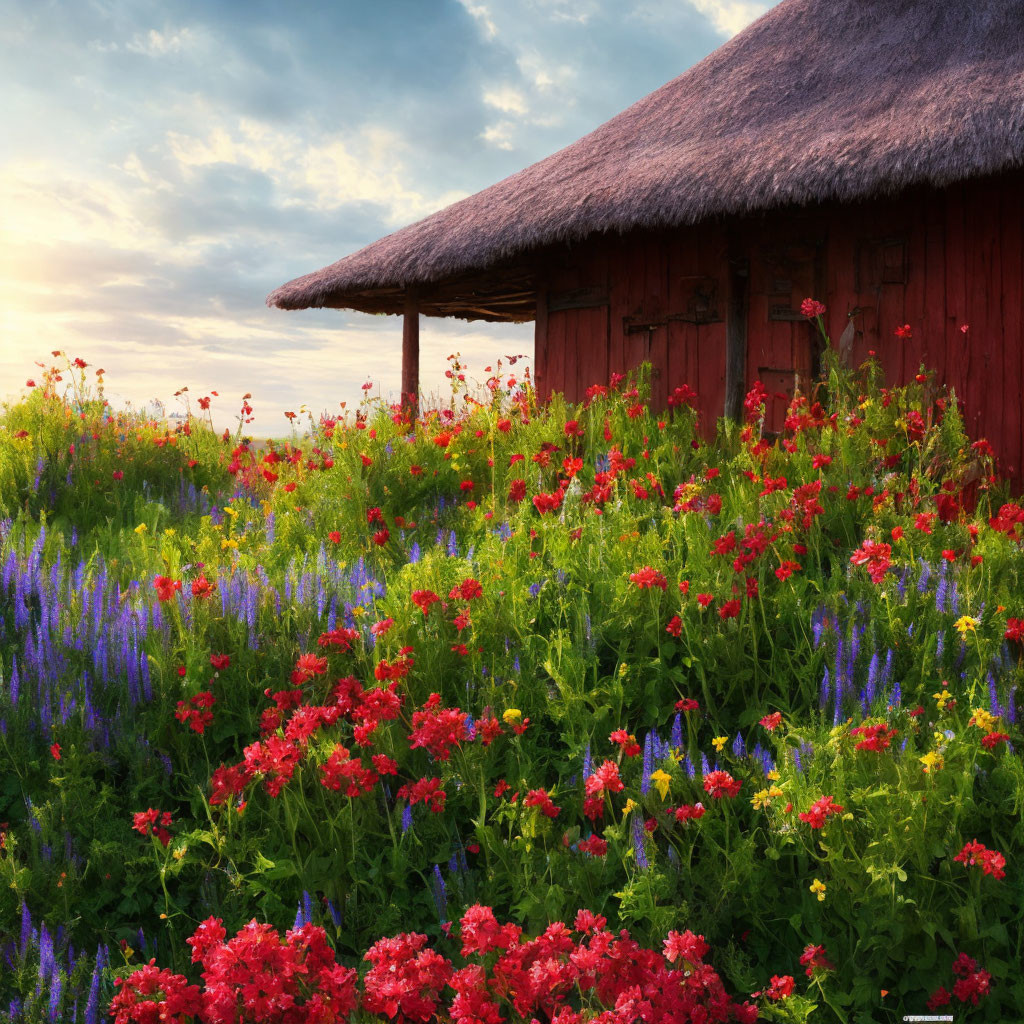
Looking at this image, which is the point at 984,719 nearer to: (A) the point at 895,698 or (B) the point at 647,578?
(A) the point at 895,698

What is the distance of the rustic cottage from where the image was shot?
20.6ft

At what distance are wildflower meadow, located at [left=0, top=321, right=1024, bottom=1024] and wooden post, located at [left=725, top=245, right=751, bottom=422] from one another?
281cm

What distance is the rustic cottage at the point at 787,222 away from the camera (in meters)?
6.27

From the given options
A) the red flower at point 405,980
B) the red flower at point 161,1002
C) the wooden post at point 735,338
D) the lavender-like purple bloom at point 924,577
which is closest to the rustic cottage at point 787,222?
the wooden post at point 735,338

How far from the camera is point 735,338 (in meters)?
7.59

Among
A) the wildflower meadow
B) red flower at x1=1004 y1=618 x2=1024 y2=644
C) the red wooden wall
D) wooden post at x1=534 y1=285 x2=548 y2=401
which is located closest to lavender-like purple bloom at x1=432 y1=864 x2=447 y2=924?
the wildflower meadow

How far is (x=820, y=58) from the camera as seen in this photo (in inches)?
320

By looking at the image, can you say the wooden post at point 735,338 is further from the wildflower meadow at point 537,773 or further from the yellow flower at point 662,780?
the yellow flower at point 662,780

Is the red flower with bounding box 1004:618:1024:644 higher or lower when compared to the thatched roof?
lower

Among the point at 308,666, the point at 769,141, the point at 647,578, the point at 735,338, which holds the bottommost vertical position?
the point at 308,666

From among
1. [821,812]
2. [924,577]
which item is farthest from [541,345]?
[821,812]

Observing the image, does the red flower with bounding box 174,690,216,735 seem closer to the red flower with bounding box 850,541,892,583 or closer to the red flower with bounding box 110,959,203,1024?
the red flower with bounding box 110,959,203,1024

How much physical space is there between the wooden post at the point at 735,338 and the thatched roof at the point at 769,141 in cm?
83

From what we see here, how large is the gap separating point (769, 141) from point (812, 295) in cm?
119
